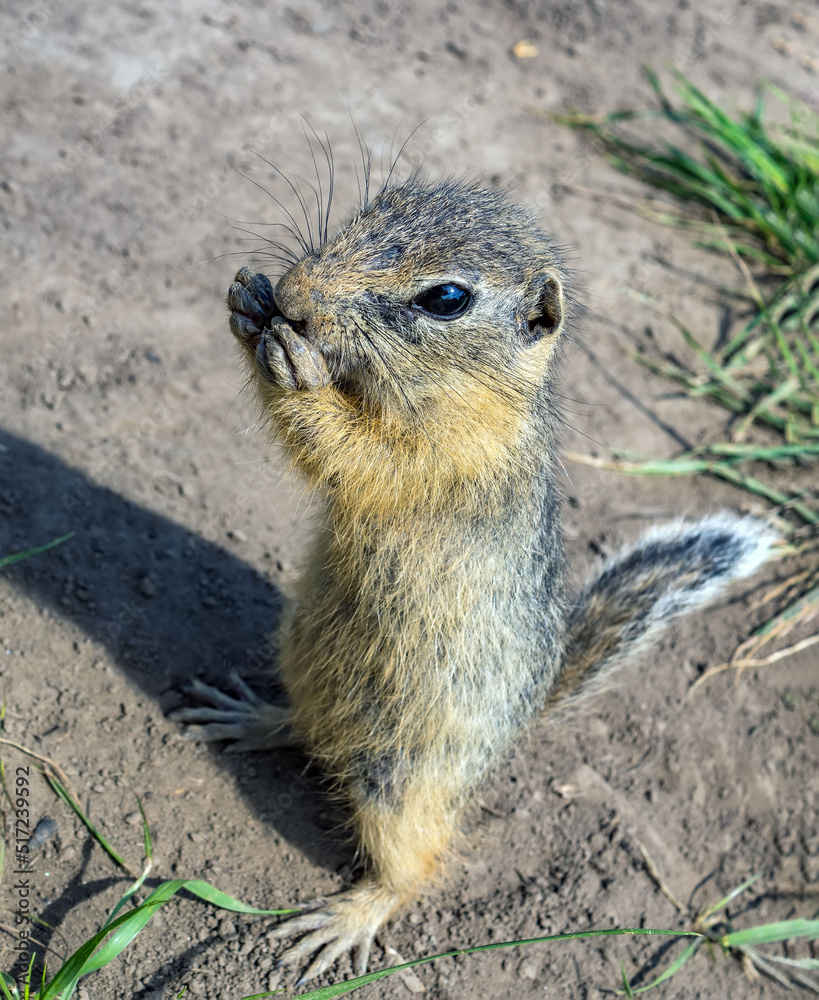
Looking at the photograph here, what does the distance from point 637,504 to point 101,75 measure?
4635mm

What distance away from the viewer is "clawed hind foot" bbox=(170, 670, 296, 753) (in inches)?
146

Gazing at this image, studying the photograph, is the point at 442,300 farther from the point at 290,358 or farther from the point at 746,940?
the point at 746,940

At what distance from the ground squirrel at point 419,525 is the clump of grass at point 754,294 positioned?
2.13 meters

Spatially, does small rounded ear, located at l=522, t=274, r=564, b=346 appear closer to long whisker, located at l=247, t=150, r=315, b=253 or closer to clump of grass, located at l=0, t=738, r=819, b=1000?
long whisker, located at l=247, t=150, r=315, b=253

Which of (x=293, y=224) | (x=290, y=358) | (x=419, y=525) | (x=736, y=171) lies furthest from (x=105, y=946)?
(x=736, y=171)

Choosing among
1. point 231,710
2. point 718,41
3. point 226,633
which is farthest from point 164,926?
point 718,41

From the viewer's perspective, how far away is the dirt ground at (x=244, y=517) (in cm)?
346

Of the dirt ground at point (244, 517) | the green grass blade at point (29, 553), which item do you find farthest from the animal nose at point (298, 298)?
the green grass blade at point (29, 553)

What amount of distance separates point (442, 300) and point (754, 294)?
4259 mm

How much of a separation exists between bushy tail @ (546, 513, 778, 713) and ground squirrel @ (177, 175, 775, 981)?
12mm

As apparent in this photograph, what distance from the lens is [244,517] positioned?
4570mm

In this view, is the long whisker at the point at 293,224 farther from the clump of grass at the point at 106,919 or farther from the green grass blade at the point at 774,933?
the green grass blade at the point at 774,933

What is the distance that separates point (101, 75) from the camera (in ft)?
19.8

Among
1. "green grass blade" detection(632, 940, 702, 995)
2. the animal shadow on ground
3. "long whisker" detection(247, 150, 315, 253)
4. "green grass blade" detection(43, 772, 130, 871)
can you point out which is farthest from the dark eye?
"green grass blade" detection(632, 940, 702, 995)
